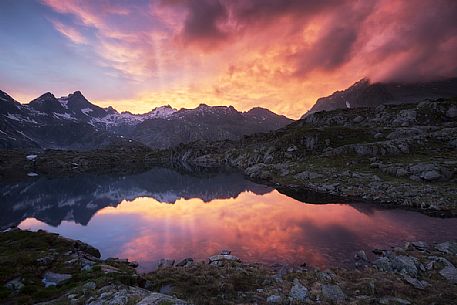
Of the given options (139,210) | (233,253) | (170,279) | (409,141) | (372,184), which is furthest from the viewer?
(409,141)

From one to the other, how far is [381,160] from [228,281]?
77727 millimetres

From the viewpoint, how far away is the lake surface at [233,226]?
38938 mm

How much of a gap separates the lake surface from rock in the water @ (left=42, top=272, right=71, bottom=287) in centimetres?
994

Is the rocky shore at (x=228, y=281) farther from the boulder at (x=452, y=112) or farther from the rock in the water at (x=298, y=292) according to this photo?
the boulder at (x=452, y=112)

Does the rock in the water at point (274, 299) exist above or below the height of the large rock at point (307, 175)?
below

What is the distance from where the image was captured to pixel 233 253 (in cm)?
3822

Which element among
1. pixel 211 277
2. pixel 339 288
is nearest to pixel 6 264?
pixel 211 277

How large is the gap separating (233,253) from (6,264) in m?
24.0

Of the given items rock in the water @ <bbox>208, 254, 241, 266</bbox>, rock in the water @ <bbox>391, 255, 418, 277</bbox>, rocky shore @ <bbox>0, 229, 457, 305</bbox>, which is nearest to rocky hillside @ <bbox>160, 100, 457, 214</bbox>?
rock in the water @ <bbox>391, 255, 418, 277</bbox>

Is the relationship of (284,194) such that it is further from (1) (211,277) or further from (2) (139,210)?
(1) (211,277)

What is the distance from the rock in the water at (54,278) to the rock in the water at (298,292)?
1869 centimetres

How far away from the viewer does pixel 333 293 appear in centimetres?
2288

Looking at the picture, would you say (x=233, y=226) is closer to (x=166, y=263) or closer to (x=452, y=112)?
(x=166, y=263)

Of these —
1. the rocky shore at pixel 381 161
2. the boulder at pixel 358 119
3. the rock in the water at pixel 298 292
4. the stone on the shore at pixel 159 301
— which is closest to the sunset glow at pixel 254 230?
the rock in the water at pixel 298 292
